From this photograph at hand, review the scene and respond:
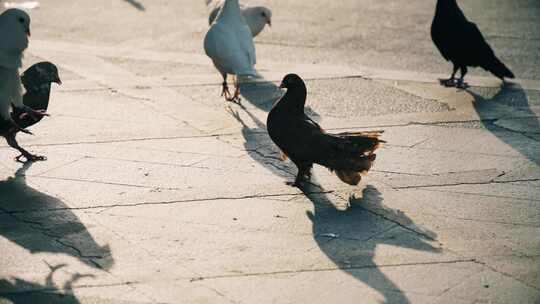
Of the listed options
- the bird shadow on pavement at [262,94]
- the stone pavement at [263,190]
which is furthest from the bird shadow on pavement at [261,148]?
the bird shadow on pavement at [262,94]

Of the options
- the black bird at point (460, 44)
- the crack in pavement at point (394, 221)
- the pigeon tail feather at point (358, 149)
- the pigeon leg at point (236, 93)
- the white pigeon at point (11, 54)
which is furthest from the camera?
the black bird at point (460, 44)

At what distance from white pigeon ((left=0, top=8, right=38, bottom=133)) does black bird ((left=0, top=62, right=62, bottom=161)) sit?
0.17 metres

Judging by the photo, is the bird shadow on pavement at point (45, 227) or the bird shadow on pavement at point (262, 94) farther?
the bird shadow on pavement at point (262, 94)

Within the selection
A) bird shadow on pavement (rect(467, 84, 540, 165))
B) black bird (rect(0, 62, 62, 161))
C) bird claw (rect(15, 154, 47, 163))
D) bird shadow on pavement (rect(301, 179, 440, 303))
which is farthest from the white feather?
bird shadow on pavement (rect(467, 84, 540, 165))

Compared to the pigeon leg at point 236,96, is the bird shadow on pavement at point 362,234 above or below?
above

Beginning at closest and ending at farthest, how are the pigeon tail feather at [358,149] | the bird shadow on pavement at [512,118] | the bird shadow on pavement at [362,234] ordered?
the bird shadow on pavement at [362,234] < the pigeon tail feather at [358,149] < the bird shadow on pavement at [512,118]

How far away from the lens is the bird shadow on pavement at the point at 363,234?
4.59 metres

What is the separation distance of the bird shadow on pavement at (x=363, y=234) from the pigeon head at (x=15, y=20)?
98.8 inches

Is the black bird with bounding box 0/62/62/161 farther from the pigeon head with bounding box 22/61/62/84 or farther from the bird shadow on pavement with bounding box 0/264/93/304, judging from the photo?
the bird shadow on pavement with bounding box 0/264/93/304

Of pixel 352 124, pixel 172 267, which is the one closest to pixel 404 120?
pixel 352 124

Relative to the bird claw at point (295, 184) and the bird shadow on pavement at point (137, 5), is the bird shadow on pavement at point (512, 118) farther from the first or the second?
the bird shadow on pavement at point (137, 5)

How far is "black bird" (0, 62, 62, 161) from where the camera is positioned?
6301 mm

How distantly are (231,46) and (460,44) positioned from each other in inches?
101

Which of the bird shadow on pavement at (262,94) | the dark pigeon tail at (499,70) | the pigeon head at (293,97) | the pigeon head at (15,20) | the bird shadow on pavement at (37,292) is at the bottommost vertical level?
the bird shadow on pavement at (262,94)
